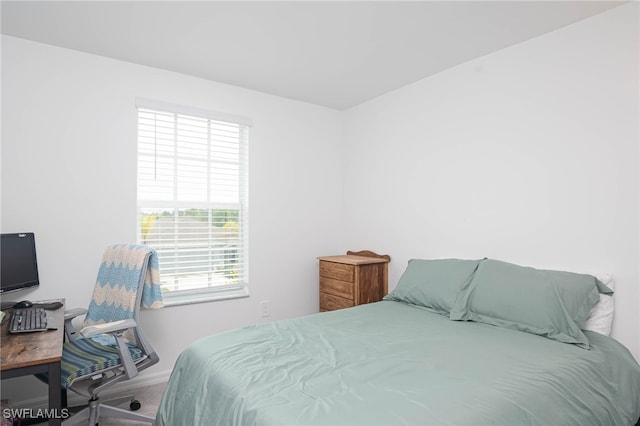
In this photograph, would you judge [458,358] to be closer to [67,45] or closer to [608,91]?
[608,91]

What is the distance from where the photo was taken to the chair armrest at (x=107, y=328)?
1.90 m

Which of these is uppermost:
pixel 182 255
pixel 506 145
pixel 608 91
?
pixel 608 91

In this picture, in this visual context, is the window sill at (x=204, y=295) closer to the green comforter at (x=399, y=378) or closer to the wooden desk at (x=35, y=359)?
the green comforter at (x=399, y=378)

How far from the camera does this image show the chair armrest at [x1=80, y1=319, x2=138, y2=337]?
1.90 meters

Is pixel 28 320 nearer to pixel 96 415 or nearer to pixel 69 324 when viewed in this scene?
pixel 69 324

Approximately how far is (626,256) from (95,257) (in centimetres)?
348

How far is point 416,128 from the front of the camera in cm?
332

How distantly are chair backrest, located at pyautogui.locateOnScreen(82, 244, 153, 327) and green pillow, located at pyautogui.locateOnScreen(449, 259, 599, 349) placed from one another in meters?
1.97

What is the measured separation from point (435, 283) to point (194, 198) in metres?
2.13

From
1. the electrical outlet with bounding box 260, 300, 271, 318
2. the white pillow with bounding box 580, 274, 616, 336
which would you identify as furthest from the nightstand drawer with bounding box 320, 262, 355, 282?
the white pillow with bounding box 580, 274, 616, 336

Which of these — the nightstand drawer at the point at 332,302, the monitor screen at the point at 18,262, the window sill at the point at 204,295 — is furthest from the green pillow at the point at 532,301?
the monitor screen at the point at 18,262

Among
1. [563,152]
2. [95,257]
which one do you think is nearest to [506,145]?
[563,152]

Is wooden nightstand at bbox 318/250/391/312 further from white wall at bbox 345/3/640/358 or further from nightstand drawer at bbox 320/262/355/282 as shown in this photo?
white wall at bbox 345/3/640/358

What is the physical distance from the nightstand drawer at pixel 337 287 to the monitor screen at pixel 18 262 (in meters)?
2.26
